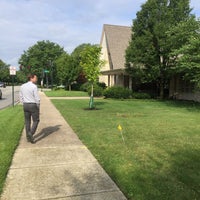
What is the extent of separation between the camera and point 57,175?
4562 millimetres

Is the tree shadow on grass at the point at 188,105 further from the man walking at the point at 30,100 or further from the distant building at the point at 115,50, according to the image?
the man walking at the point at 30,100

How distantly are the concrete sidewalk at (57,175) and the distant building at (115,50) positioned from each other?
76.4 ft

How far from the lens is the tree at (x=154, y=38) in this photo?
66.9ft

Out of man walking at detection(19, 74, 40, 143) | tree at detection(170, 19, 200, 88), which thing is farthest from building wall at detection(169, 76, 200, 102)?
man walking at detection(19, 74, 40, 143)

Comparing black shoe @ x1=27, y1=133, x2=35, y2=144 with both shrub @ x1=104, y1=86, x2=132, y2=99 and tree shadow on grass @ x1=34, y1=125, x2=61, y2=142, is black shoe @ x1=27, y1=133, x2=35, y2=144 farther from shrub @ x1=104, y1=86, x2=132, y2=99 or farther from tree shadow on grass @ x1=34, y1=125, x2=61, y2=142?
shrub @ x1=104, y1=86, x2=132, y2=99

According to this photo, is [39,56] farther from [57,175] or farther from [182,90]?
[57,175]

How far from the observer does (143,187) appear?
4.12 metres

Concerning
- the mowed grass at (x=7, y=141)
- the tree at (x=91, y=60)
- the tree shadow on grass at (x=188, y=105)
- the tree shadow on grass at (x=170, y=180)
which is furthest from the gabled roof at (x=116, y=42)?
the tree shadow on grass at (x=170, y=180)

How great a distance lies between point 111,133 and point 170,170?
336 cm

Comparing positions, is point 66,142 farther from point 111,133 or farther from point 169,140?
point 169,140

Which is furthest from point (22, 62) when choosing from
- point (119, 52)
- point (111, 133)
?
point (111, 133)

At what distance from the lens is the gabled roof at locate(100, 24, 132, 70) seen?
99.8 ft

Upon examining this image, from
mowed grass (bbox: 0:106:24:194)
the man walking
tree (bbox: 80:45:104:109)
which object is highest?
tree (bbox: 80:45:104:109)

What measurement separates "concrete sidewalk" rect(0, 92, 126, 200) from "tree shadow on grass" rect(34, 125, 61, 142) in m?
0.63
